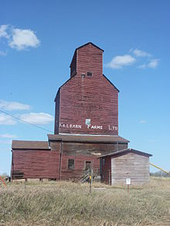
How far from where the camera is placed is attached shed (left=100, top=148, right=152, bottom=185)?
1172 inches

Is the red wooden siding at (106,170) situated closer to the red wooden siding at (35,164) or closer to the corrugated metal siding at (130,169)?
the corrugated metal siding at (130,169)

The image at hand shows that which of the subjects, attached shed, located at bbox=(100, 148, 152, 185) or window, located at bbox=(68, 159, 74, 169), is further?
window, located at bbox=(68, 159, 74, 169)

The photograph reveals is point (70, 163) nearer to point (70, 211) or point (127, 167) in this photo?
point (127, 167)

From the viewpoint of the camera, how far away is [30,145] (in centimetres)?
3369

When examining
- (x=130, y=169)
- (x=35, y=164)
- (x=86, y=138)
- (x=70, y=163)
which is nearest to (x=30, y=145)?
(x=35, y=164)

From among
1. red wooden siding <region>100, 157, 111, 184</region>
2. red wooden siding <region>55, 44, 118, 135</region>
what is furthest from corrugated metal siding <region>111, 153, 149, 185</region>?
red wooden siding <region>55, 44, 118, 135</region>

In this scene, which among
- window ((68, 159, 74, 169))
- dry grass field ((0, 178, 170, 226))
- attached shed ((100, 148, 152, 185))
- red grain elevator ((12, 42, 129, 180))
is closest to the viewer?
dry grass field ((0, 178, 170, 226))

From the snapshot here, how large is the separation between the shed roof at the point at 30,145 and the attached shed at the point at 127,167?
7.95 metres

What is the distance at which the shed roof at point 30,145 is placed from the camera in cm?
3260

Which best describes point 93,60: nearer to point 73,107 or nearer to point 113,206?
point 73,107

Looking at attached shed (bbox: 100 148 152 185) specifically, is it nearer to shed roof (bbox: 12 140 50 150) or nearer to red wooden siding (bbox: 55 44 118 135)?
shed roof (bbox: 12 140 50 150)

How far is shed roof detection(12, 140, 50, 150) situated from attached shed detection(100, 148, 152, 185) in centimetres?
795

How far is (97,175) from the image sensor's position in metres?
33.8

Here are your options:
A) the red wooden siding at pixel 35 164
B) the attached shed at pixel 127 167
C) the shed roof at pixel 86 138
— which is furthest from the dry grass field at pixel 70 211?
the shed roof at pixel 86 138
